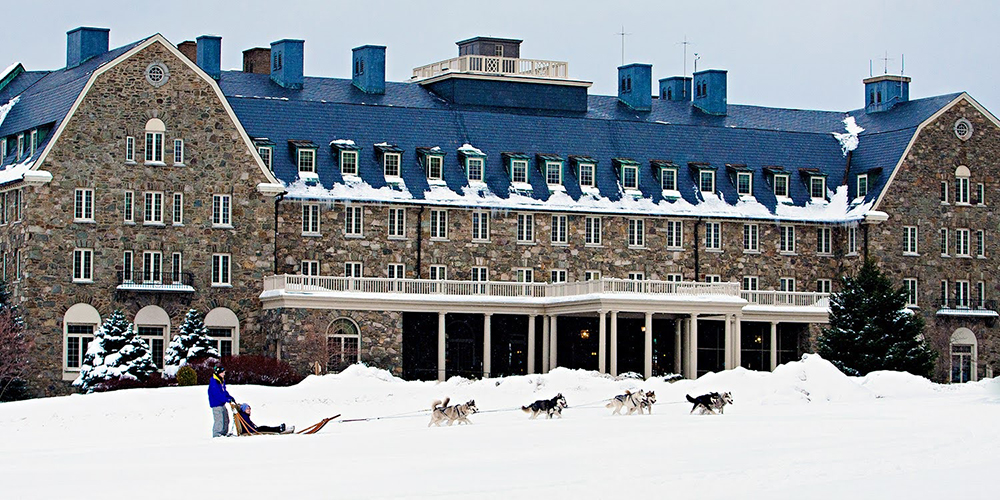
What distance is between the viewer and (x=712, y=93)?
90.4 metres

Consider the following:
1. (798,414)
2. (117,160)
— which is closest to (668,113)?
(117,160)

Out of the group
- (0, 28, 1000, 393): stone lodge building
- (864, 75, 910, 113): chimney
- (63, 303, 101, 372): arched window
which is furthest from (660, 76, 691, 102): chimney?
(63, 303, 101, 372): arched window

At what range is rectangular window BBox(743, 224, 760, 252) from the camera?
80.9 m

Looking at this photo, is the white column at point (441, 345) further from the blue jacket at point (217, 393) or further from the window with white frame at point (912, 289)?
the blue jacket at point (217, 393)

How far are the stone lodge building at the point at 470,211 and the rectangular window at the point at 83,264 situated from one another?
69mm

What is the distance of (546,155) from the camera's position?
79188 millimetres

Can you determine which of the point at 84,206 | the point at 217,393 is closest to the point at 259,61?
the point at 84,206

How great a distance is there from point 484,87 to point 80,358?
75.1 feet

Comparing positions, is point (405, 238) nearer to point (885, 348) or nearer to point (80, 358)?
point (80, 358)

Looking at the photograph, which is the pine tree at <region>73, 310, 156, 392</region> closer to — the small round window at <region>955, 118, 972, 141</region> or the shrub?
the shrub

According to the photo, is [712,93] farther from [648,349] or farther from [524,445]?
[524,445]

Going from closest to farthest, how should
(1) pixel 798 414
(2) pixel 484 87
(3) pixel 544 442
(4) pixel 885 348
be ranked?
(3) pixel 544 442 < (1) pixel 798 414 < (4) pixel 885 348 < (2) pixel 484 87

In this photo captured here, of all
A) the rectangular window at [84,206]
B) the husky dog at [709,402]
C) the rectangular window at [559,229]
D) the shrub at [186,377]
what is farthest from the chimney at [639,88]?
the husky dog at [709,402]

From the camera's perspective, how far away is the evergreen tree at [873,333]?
72312 millimetres
